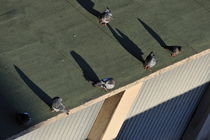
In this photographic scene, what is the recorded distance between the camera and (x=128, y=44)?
24.1 meters

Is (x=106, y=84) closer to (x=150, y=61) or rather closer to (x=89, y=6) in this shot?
(x=150, y=61)

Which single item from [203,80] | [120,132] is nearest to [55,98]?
[120,132]

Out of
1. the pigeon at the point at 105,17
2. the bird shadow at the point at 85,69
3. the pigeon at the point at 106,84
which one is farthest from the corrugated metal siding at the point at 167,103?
the pigeon at the point at 106,84

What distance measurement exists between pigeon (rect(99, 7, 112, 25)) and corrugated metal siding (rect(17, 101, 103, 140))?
279cm

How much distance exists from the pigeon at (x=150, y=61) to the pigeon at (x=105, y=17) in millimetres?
2135

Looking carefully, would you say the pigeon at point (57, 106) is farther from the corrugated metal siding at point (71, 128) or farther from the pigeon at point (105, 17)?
the pigeon at point (105, 17)

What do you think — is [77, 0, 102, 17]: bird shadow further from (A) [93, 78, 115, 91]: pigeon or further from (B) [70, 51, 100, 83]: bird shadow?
(A) [93, 78, 115, 91]: pigeon

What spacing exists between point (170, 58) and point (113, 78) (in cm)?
260

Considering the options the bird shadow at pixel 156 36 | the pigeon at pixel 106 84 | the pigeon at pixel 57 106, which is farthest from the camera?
the bird shadow at pixel 156 36

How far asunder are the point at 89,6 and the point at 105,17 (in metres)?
1.32

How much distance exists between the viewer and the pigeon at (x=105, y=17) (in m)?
24.2

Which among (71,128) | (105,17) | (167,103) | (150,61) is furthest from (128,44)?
(167,103)

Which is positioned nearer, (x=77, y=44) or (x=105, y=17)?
(x=77, y=44)

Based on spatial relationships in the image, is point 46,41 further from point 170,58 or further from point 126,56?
point 170,58
